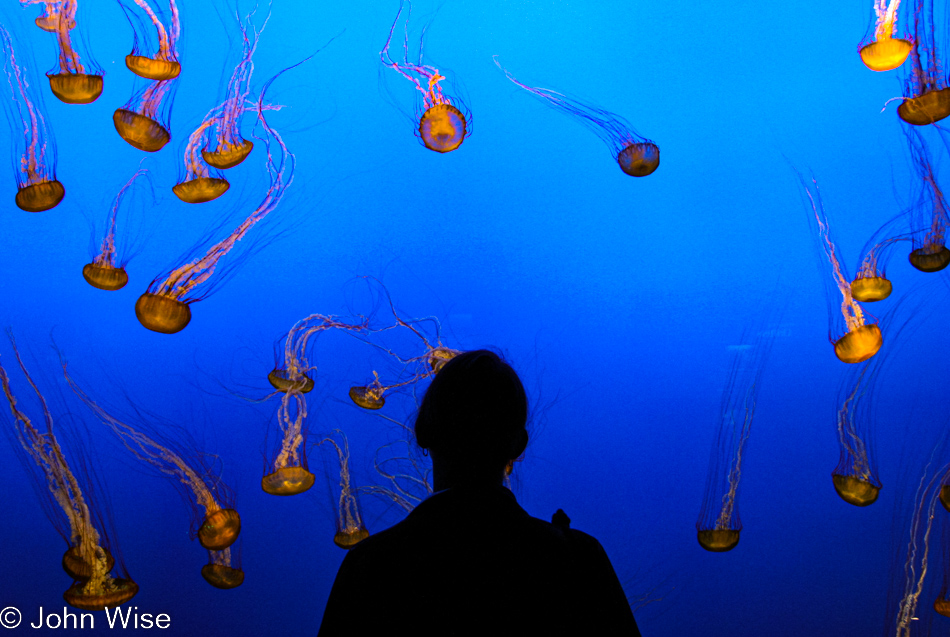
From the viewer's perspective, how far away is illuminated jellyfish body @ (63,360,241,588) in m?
2.54

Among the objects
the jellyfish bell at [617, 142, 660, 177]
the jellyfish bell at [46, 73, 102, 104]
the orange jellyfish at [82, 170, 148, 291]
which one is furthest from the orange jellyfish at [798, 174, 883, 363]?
the jellyfish bell at [46, 73, 102, 104]

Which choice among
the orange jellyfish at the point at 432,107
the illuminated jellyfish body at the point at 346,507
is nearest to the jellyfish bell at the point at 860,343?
the orange jellyfish at the point at 432,107

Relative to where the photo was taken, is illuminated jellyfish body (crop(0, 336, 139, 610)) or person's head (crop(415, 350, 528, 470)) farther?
illuminated jellyfish body (crop(0, 336, 139, 610))

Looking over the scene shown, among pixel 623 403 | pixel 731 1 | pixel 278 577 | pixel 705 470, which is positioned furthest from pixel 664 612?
pixel 731 1

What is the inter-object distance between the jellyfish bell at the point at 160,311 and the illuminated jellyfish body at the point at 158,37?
35.5 inches

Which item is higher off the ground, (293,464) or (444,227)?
(444,227)

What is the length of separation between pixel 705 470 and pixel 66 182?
9.82 feet

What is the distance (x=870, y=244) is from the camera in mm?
2643

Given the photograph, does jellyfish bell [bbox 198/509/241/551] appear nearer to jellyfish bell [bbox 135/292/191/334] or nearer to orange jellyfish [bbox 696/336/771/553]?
jellyfish bell [bbox 135/292/191/334]

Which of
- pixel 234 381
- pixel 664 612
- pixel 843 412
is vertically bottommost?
pixel 664 612

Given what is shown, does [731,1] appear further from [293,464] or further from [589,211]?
[293,464]

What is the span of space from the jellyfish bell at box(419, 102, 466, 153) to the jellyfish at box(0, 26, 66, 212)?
1.53 meters

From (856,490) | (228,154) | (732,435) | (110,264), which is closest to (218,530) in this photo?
(110,264)

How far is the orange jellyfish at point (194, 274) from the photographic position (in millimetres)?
2518
